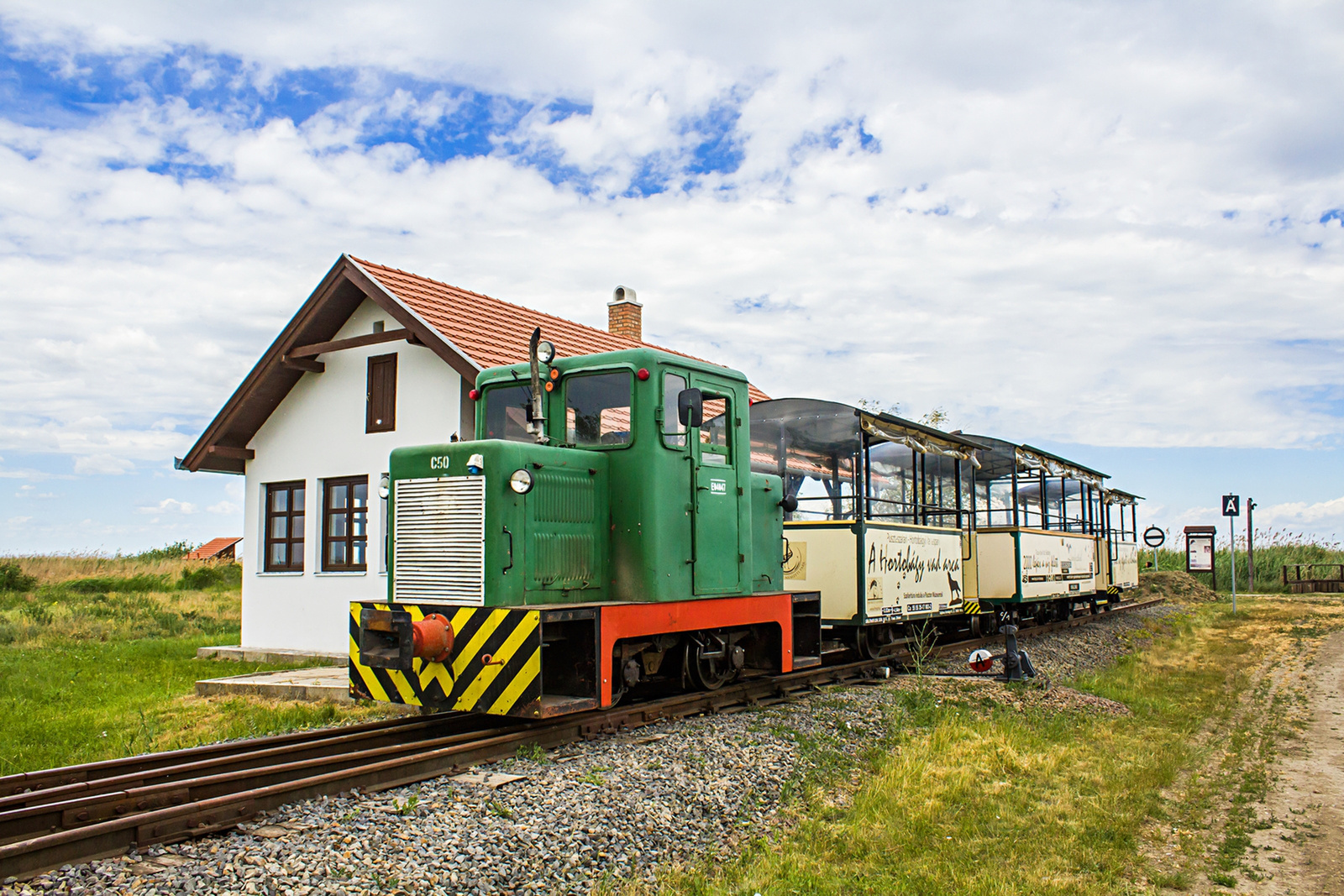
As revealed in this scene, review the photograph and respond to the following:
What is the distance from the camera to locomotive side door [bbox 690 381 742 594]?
7852 mm

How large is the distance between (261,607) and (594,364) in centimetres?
908

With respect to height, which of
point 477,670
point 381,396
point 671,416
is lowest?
point 477,670

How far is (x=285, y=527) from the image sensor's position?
47.8 ft

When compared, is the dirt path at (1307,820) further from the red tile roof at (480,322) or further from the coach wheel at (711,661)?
the red tile roof at (480,322)

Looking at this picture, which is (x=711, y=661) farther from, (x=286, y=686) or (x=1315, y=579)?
(x=1315, y=579)

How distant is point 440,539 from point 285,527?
340 inches

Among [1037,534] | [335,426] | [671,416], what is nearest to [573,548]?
[671,416]

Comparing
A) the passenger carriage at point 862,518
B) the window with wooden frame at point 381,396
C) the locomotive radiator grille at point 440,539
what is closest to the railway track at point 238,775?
the locomotive radiator grille at point 440,539

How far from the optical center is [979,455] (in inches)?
632

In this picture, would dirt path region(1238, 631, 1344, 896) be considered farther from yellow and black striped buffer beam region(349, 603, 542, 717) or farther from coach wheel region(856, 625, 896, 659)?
coach wheel region(856, 625, 896, 659)

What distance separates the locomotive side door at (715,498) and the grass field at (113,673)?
322cm

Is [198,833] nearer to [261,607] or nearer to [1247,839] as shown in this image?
[1247,839]

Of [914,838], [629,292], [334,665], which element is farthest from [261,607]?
[914,838]

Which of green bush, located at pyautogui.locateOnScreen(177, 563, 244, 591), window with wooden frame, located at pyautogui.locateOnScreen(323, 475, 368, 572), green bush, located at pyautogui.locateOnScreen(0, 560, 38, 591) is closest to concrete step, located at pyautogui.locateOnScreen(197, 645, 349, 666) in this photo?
window with wooden frame, located at pyautogui.locateOnScreen(323, 475, 368, 572)
